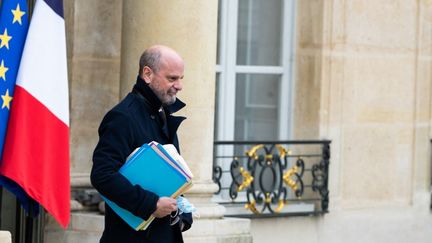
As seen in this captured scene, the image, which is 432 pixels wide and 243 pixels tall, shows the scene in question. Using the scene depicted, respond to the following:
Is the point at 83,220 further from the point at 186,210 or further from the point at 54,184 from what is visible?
the point at 186,210

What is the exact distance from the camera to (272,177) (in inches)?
415

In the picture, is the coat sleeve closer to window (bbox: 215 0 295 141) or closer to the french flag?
the french flag

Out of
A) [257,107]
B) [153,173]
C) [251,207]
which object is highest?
[257,107]

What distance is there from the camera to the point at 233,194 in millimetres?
10133

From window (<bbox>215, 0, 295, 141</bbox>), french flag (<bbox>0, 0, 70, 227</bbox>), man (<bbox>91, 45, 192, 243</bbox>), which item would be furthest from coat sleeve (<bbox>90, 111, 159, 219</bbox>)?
window (<bbox>215, 0, 295, 141</bbox>)

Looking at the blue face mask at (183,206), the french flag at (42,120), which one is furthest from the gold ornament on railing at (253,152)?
the blue face mask at (183,206)

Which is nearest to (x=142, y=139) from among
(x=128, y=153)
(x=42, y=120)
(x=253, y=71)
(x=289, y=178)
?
(x=128, y=153)

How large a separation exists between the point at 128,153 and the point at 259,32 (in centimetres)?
455

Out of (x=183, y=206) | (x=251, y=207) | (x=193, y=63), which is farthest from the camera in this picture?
(x=251, y=207)

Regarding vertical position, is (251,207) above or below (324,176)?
below

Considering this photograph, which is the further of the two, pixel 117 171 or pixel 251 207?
pixel 251 207

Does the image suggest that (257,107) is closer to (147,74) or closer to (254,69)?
(254,69)

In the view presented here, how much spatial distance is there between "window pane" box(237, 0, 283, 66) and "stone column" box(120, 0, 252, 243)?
5.33 ft

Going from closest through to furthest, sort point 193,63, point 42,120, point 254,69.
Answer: point 42,120
point 193,63
point 254,69
